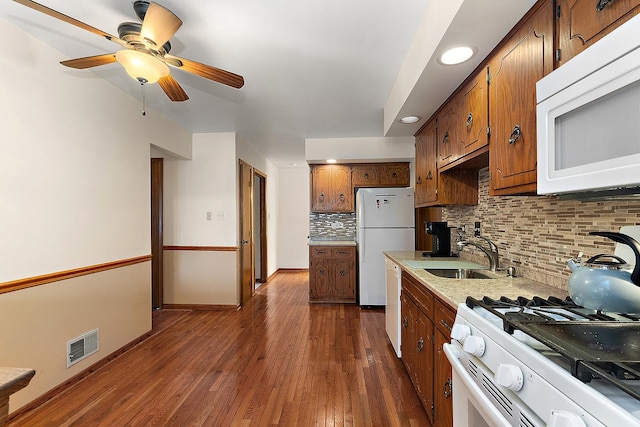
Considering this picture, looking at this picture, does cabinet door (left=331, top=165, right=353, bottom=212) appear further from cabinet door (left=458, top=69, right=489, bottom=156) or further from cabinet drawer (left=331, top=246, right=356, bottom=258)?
cabinet door (left=458, top=69, right=489, bottom=156)

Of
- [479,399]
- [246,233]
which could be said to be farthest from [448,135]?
[246,233]

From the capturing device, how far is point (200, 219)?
4.11m

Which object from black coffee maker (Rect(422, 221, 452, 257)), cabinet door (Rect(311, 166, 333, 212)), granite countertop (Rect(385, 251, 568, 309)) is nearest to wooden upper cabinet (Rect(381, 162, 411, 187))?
cabinet door (Rect(311, 166, 333, 212))

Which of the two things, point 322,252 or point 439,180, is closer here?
point 439,180

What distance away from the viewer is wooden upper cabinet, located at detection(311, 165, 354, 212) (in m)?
4.59

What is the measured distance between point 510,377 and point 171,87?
2.32 meters

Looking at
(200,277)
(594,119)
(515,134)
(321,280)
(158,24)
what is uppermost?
(158,24)

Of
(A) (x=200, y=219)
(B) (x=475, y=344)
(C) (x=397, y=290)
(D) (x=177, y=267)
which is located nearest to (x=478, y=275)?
(C) (x=397, y=290)

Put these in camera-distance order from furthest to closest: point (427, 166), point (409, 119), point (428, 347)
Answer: point (427, 166), point (409, 119), point (428, 347)

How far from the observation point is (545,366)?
0.67 metres

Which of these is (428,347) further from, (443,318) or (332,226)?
(332,226)

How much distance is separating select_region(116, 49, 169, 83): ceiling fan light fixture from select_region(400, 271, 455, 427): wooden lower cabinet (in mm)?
1965

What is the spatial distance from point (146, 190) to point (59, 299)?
129 centimetres

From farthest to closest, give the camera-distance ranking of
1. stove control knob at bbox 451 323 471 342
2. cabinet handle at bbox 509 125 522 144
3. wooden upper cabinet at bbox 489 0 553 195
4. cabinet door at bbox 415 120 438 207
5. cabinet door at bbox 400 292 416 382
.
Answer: cabinet door at bbox 415 120 438 207 → cabinet door at bbox 400 292 416 382 → cabinet handle at bbox 509 125 522 144 → wooden upper cabinet at bbox 489 0 553 195 → stove control knob at bbox 451 323 471 342
